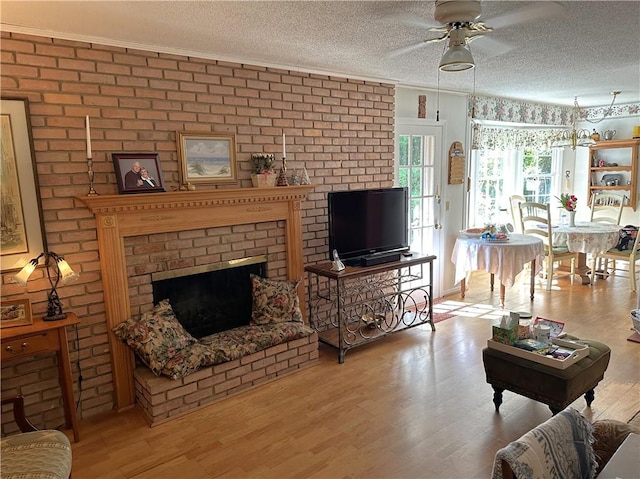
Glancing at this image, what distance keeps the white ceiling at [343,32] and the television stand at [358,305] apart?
162cm

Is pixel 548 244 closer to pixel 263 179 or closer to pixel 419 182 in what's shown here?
pixel 419 182

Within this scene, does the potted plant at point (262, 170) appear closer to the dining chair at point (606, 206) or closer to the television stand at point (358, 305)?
the television stand at point (358, 305)

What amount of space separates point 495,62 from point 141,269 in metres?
3.10

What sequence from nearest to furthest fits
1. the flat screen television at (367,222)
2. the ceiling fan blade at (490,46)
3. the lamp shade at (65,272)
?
the lamp shade at (65,272) → the ceiling fan blade at (490,46) → the flat screen television at (367,222)

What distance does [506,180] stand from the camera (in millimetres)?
6758

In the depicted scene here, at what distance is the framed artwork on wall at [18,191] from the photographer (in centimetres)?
247

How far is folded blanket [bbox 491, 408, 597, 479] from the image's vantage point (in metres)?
1.27

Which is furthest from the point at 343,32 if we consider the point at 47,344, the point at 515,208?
the point at 515,208

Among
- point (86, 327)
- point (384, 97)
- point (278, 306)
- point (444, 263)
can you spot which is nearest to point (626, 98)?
point (444, 263)

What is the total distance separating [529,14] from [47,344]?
3150 millimetres

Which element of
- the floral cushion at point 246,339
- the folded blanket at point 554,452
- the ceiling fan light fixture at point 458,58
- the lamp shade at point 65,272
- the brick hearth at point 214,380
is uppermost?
the ceiling fan light fixture at point 458,58

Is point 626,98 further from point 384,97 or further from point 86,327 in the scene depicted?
point 86,327

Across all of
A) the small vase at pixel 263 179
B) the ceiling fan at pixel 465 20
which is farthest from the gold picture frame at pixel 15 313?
the ceiling fan at pixel 465 20

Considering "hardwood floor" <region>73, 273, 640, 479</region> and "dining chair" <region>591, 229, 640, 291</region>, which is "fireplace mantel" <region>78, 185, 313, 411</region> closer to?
"hardwood floor" <region>73, 273, 640, 479</region>
